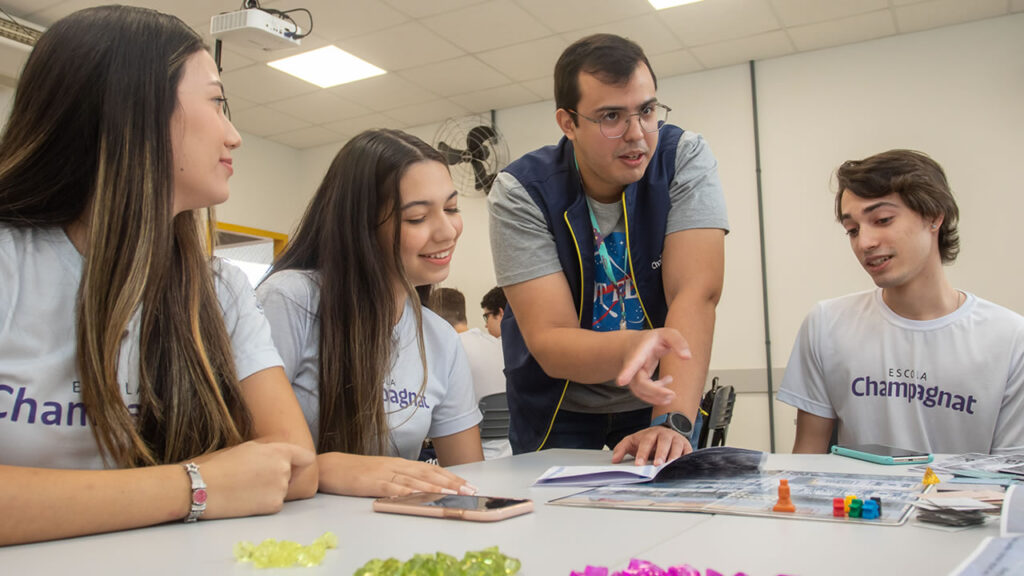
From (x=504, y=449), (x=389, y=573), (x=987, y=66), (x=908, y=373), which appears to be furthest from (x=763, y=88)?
(x=389, y=573)

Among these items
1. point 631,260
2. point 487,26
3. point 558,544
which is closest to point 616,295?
point 631,260

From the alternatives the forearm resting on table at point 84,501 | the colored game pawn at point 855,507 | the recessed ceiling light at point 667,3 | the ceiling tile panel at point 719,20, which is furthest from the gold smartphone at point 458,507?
the ceiling tile panel at point 719,20

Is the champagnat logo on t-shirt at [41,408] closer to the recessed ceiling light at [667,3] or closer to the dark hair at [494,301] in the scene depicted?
the recessed ceiling light at [667,3]

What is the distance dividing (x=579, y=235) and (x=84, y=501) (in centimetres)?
114

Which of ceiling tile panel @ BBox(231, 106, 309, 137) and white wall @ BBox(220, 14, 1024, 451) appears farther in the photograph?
ceiling tile panel @ BBox(231, 106, 309, 137)

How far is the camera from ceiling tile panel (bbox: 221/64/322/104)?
187 inches

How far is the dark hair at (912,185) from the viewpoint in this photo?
5.95 ft

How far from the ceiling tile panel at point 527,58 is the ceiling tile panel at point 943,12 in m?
1.80

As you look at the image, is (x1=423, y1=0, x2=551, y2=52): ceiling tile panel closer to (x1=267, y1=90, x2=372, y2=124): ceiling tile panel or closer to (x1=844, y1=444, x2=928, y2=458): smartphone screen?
(x1=267, y1=90, x2=372, y2=124): ceiling tile panel

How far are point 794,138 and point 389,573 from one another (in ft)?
15.1

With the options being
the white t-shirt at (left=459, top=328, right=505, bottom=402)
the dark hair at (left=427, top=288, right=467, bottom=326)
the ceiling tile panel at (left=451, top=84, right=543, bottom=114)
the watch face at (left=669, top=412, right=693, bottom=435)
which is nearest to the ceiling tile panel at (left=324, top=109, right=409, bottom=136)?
the ceiling tile panel at (left=451, top=84, right=543, bottom=114)

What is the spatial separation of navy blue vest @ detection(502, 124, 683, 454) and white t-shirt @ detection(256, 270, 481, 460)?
20cm

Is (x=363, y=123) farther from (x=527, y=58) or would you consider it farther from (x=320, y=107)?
(x=527, y=58)

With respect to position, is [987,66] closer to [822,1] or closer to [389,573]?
[822,1]
